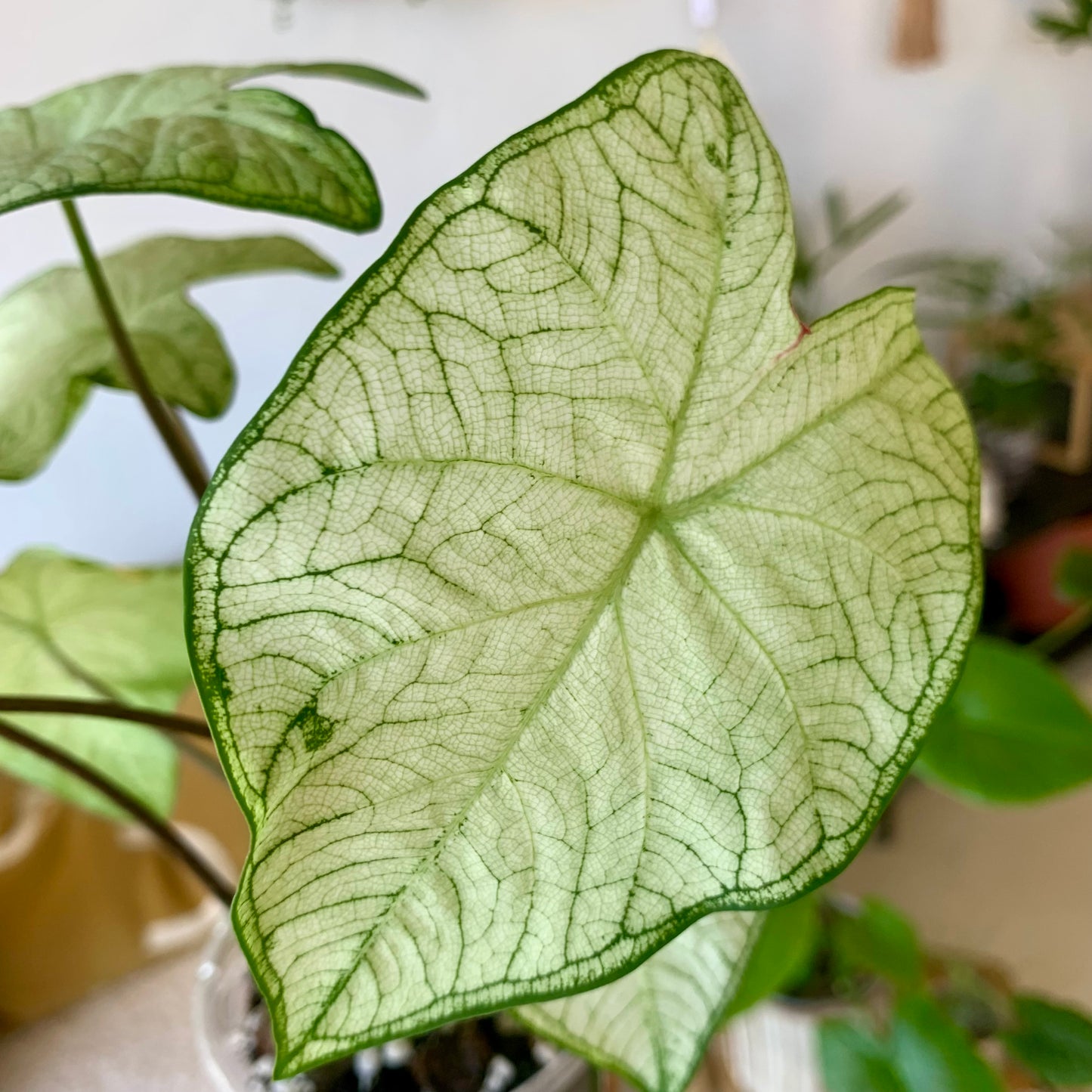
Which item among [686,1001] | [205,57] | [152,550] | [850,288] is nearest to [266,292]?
[205,57]

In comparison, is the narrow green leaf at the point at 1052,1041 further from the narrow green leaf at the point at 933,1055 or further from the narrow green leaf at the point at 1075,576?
the narrow green leaf at the point at 1075,576

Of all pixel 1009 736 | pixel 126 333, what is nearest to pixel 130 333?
pixel 126 333

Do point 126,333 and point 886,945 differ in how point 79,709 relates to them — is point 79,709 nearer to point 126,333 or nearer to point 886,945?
point 126,333

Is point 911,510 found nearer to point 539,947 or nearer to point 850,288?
point 539,947

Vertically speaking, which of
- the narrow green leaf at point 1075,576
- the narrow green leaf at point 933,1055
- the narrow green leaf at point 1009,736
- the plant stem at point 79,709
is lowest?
the narrow green leaf at point 933,1055

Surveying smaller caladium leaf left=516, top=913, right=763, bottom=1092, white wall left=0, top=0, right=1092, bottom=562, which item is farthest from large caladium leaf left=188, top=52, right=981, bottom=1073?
white wall left=0, top=0, right=1092, bottom=562

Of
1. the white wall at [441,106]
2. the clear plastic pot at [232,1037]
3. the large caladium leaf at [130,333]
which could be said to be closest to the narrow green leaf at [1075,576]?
the clear plastic pot at [232,1037]
